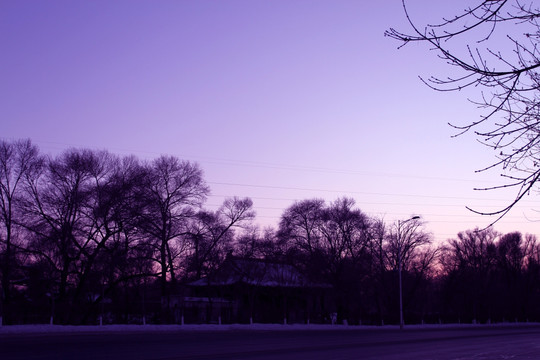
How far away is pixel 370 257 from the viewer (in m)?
73.4

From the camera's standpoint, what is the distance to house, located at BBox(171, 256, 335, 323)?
196 ft

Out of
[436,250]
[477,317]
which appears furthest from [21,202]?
[477,317]

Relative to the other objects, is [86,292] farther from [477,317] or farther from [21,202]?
[477,317]

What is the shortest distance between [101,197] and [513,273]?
84.3 m

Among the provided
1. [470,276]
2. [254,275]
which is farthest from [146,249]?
[470,276]

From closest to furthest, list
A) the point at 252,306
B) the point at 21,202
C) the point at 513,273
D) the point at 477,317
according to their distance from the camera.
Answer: the point at 21,202, the point at 252,306, the point at 477,317, the point at 513,273

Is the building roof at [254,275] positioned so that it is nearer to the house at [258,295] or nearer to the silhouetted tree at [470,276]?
the house at [258,295]

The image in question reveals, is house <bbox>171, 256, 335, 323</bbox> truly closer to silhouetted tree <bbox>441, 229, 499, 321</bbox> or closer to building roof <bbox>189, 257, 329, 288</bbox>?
building roof <bbox>189, 257, 329, 288</bbox>

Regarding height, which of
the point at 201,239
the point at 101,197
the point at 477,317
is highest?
the point at 101,197

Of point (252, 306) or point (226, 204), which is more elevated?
point (226, 204)

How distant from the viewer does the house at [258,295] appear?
59.7 m

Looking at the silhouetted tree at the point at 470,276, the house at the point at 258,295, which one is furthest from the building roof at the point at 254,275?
the silhouetted tree at the point at 470,276

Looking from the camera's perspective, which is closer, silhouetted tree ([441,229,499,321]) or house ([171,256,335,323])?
house ([171,256,335,323])

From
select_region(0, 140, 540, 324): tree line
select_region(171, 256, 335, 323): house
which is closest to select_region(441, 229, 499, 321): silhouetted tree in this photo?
select_region(0, 140, 540, 324): tree line
